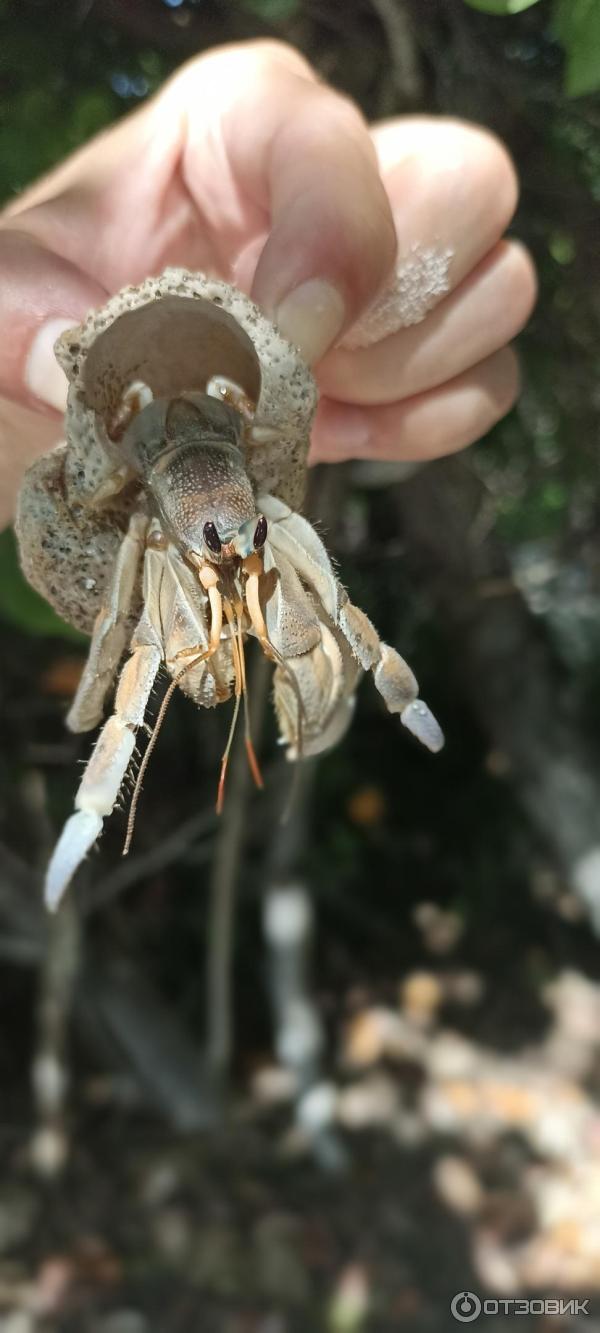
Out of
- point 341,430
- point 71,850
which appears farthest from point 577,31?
point 71,850

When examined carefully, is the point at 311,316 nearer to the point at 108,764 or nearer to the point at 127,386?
the point at 127,386

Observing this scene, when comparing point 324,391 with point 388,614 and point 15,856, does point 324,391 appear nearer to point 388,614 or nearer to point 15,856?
point 388,614

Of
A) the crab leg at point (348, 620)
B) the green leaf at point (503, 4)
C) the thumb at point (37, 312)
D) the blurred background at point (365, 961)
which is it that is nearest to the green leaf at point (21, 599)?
the blurred background at point (365, 961)

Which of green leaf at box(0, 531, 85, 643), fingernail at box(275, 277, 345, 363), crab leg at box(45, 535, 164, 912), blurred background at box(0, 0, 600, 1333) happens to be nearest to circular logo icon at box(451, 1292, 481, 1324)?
blurred background at box(0, 0, 600, 1333)

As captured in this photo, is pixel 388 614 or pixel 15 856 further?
pixel 15 856

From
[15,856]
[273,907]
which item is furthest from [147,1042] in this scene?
[15,856]

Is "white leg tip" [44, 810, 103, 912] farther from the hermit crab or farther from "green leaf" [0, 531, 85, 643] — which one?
"green leaf" [0, 531, 85, 643]

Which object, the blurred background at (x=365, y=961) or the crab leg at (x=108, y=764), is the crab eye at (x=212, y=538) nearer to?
the crab leg at (x=108, y=764)
